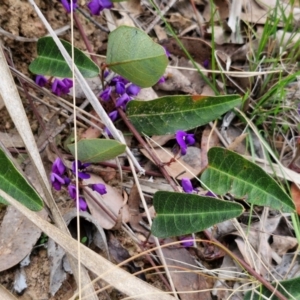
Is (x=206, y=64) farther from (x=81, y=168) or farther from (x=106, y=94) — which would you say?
(x=81, y=168)

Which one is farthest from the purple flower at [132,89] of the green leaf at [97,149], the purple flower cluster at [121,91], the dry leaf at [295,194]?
the dry leaf at [295,194]

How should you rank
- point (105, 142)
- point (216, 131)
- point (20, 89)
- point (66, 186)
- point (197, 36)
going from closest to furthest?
point (105, 142) → point (66, 186) → point (20, 89) → point (216, 131) → point (197, 36)

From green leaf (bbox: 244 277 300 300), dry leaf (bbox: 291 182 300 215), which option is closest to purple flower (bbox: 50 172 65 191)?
green leaf (bbox: 244 277 300 300)

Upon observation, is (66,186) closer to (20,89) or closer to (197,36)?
(20,89)

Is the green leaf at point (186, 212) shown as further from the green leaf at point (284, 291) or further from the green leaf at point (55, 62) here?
the green leaf at point (55, 62)

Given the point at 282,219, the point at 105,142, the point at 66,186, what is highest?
the point at 105,142

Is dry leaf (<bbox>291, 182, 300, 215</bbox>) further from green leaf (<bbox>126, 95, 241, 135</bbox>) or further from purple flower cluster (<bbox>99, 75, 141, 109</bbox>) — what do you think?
purple flower cluster (<bbox>99, 75, 141, 109</bbox>)

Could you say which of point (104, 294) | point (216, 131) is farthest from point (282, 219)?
point (104, 294)

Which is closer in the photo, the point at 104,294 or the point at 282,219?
the point at 104,294
